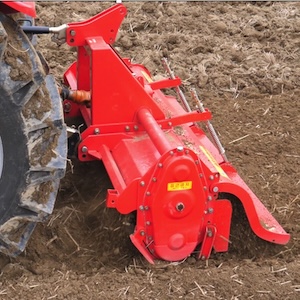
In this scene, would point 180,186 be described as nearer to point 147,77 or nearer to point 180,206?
point 180,206

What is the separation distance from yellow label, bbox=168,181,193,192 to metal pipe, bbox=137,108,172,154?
0.18 metres

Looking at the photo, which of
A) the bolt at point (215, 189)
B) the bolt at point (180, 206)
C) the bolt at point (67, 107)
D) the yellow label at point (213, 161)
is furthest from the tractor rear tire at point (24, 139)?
the bolt at point (67, 107)

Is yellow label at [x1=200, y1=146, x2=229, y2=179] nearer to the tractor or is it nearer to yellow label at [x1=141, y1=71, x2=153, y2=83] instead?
the tractor

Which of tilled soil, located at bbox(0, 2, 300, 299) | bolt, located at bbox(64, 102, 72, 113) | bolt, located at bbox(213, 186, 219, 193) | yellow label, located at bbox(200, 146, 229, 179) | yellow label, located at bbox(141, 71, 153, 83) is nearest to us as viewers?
tilled soil, located at bbox(0, 2, 300, 299)

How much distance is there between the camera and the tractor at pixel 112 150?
3.20 m

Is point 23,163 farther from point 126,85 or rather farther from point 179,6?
point 179,6

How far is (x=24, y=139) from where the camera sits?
3211mm

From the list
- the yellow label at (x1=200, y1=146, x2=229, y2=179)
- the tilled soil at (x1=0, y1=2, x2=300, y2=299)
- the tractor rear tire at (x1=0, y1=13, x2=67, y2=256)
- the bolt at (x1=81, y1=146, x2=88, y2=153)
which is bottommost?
the tilled soil at (x1=0, y1=2, x2=300, y2=299)

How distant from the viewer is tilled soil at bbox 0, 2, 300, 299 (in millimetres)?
3605

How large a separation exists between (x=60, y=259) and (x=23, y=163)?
0.80 meters

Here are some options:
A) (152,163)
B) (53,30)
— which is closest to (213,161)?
(152,163)

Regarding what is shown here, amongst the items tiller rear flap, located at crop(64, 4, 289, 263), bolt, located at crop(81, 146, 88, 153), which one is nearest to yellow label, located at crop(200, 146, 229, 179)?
tiller rear flap, located at crop(64, 4, 289, 263)

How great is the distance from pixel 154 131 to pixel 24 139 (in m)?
0.83

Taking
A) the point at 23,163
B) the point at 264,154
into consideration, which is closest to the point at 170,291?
the point at 23,163
